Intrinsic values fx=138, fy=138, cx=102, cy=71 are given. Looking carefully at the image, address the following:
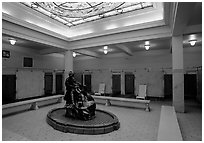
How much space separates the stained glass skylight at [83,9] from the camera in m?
5.84

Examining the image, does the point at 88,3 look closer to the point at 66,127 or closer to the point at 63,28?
the point at 63,28

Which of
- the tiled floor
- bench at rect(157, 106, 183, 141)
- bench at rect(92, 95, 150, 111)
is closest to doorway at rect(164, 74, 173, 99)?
Result: bench at rect(92, 95, 150, 111)

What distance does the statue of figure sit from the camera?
14.2 feet

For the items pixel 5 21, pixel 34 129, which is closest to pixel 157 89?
pixel 34 129

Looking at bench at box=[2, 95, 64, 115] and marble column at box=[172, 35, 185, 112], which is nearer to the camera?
bench at box=[2, 95, 64, 115]

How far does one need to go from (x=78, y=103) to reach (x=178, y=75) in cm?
437

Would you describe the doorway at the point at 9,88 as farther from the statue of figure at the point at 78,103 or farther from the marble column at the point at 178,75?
the marble column at the point at 178,75

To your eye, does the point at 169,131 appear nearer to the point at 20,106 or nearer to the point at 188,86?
the point at 20,106

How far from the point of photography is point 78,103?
15.2 ft

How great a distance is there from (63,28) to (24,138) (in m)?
6.36

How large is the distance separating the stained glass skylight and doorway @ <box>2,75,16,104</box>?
16.3 ft

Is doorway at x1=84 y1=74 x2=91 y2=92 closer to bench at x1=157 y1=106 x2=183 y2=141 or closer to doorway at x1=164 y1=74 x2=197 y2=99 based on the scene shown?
doorway at x1=164 y1=74 x2=197 y2=99

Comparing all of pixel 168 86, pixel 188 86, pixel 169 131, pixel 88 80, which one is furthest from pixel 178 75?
pixel 88 80

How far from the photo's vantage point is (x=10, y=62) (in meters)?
9.03
